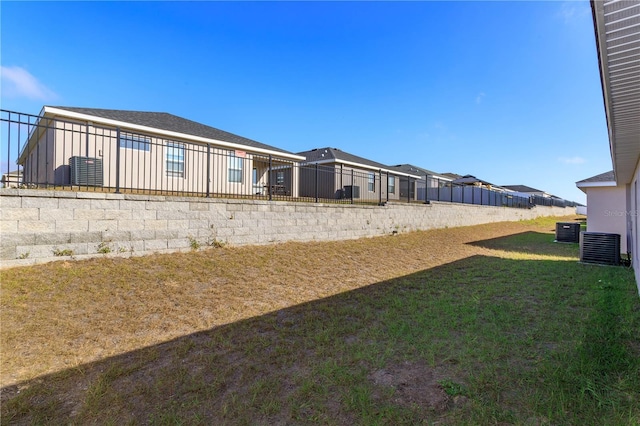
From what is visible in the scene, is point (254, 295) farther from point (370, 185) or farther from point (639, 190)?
point (370, 185)

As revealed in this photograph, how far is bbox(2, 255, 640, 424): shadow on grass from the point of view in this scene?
7.20ft

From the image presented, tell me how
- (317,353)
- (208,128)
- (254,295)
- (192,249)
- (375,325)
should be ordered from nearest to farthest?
(317,353) → (375,325) → (254,295) → (192,249) → (208,128)

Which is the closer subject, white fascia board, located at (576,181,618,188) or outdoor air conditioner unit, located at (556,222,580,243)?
white fascia board, located at (576,181,618,188)

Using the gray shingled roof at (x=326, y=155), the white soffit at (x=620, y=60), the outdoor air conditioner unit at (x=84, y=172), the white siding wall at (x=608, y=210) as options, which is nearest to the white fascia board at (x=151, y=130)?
the outdoor air conditioner unit at (x=84, y=172)

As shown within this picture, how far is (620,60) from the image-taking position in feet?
8.05

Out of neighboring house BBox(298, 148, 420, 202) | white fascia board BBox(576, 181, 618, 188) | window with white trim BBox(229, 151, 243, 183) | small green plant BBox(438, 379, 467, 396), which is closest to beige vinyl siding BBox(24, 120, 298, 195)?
window with white trim BBox(229, 151, 243, 183)

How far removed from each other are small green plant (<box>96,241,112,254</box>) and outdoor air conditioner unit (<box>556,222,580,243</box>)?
16.9m

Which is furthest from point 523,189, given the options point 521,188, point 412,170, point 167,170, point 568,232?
point 167,170

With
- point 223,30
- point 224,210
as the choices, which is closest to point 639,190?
point 224,210

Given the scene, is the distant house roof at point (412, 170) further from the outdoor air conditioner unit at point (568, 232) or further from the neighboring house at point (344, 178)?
the outdoor air conditioner unit at point (568, 232)

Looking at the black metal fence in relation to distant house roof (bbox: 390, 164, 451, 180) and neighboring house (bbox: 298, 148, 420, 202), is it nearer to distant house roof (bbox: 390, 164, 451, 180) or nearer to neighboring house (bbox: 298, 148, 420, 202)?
neighboring house (bbox: 298, 148, 420, 202)

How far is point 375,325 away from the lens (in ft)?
12.6

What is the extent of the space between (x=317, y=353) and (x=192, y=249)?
458 cm

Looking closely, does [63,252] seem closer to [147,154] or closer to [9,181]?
[9,181]
